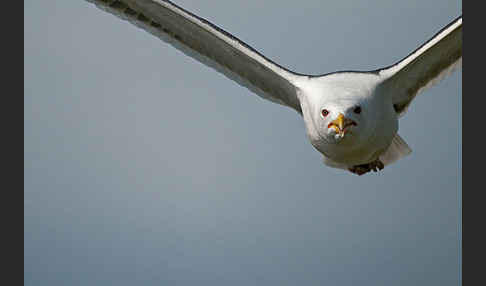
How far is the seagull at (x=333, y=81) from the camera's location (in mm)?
8492

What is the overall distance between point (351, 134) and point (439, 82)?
189 cm

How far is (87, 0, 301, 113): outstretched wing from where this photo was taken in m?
9.47

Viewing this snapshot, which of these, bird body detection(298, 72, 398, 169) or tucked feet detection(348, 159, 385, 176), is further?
tucked feet detection(348, 159, 385, 176)

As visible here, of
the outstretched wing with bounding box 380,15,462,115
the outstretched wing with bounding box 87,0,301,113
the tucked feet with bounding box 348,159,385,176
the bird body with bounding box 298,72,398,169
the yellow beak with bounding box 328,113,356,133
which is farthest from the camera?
the tucked feet with bounding box 348,159,385,176

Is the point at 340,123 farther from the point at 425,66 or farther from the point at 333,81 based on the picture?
the point at 425,66

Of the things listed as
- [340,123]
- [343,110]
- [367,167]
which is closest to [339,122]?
[340,123]

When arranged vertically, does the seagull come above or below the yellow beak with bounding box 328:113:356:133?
above

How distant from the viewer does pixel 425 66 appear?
9.47 m

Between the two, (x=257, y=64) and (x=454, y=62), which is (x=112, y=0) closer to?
(x=257, y=64)

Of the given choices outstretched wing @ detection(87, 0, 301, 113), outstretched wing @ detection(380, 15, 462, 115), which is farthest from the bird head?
outstretched wing @ detection(87, 0, 301, 113)

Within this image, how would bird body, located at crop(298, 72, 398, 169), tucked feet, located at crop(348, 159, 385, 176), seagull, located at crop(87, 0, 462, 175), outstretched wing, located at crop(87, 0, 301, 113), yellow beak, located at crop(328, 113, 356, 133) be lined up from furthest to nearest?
tucked feet, located at crop(348, 159, 385, 176)
outstretched wing, located at crop(87, 0, 301, 113)
seagull, located at crop(87, 0, 462, 175)
bird body, located at crop(298, 72, 398, 169)
yellow beak, located at crop(328, 113, 356, 133)

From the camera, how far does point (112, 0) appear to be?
962 centimetres

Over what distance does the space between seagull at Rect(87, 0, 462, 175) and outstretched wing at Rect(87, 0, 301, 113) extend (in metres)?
0.01

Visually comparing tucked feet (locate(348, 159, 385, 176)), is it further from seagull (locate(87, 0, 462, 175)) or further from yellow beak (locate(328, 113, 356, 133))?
yellow beak (locate(328, 113, 356, 133))
